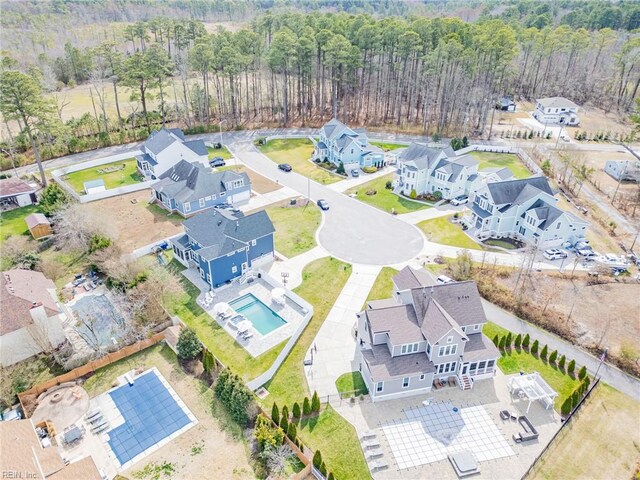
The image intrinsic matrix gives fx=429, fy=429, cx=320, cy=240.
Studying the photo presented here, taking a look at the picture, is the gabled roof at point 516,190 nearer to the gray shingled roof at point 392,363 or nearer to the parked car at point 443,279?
the parked car at point 443,279

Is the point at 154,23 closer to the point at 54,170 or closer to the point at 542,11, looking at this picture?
the point at 54,170

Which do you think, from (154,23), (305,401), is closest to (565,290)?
(305,401)

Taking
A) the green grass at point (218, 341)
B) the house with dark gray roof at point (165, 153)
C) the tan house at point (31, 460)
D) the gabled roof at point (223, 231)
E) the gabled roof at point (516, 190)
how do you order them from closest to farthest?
the tan house at point (31, 460), the green grass at point (218, 341), the gabled roof at point (223, 231), the gabled roof at point (516, 190), the house with dark gray roof at point (165, 153)

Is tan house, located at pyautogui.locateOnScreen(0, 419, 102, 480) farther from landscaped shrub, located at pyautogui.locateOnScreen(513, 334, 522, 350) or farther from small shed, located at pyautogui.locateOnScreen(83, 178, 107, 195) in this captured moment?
small shed, located at pyautogui.locateOnScreen(83, 178, 107, 195)

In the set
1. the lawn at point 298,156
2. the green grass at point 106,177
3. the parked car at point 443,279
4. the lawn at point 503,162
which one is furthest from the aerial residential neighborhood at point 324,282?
the parked car at point 443,279

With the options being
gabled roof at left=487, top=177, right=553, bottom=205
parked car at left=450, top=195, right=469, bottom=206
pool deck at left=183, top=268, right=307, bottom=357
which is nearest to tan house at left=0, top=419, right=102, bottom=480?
pool deck at left=183, top=268, right=307, bottom=357

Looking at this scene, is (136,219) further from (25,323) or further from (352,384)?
(352,384)
